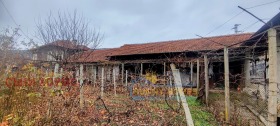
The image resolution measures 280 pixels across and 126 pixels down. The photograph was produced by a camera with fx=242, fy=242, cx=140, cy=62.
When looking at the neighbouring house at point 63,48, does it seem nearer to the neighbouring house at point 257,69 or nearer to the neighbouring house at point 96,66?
the neighbouring house at point 96,66

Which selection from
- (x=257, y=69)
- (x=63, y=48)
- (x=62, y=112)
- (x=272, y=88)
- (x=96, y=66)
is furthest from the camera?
(x=96, y=66)

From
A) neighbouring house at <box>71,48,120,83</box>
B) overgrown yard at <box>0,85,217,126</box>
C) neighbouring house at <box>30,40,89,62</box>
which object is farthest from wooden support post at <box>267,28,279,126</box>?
neighbouring house at <box>30,40,89,62</box>

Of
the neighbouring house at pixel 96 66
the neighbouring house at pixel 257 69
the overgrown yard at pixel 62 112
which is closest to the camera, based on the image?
the overgrown yard at pixel 62 112

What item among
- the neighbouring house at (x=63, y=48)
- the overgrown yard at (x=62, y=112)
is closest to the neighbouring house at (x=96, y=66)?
the neighbouring house at (x=63, y=48)

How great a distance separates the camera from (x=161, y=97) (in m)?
9.55

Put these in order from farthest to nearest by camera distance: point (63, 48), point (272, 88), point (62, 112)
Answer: point (63, 48) < point (62, 112) < point (272, 88)

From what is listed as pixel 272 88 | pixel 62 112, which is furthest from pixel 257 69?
pixel 62 112

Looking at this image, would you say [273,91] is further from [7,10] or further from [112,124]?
[7,10]

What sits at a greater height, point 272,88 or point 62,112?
point 272,88

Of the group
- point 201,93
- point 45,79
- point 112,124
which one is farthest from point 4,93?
point 201,93

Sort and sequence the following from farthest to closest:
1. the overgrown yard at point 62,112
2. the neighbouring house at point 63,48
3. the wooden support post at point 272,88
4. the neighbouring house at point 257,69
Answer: the neighbouring house at point 63,48 < the neighbouring house at point 257,69 < the overgrown yard at point 62,112 < the wooden support post at point 272,88

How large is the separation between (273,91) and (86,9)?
13.2 m

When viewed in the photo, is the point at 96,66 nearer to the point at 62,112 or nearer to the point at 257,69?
the point at 257,69

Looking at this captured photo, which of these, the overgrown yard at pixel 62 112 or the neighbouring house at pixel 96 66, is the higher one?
the neighbouring house at pixel 96 66
